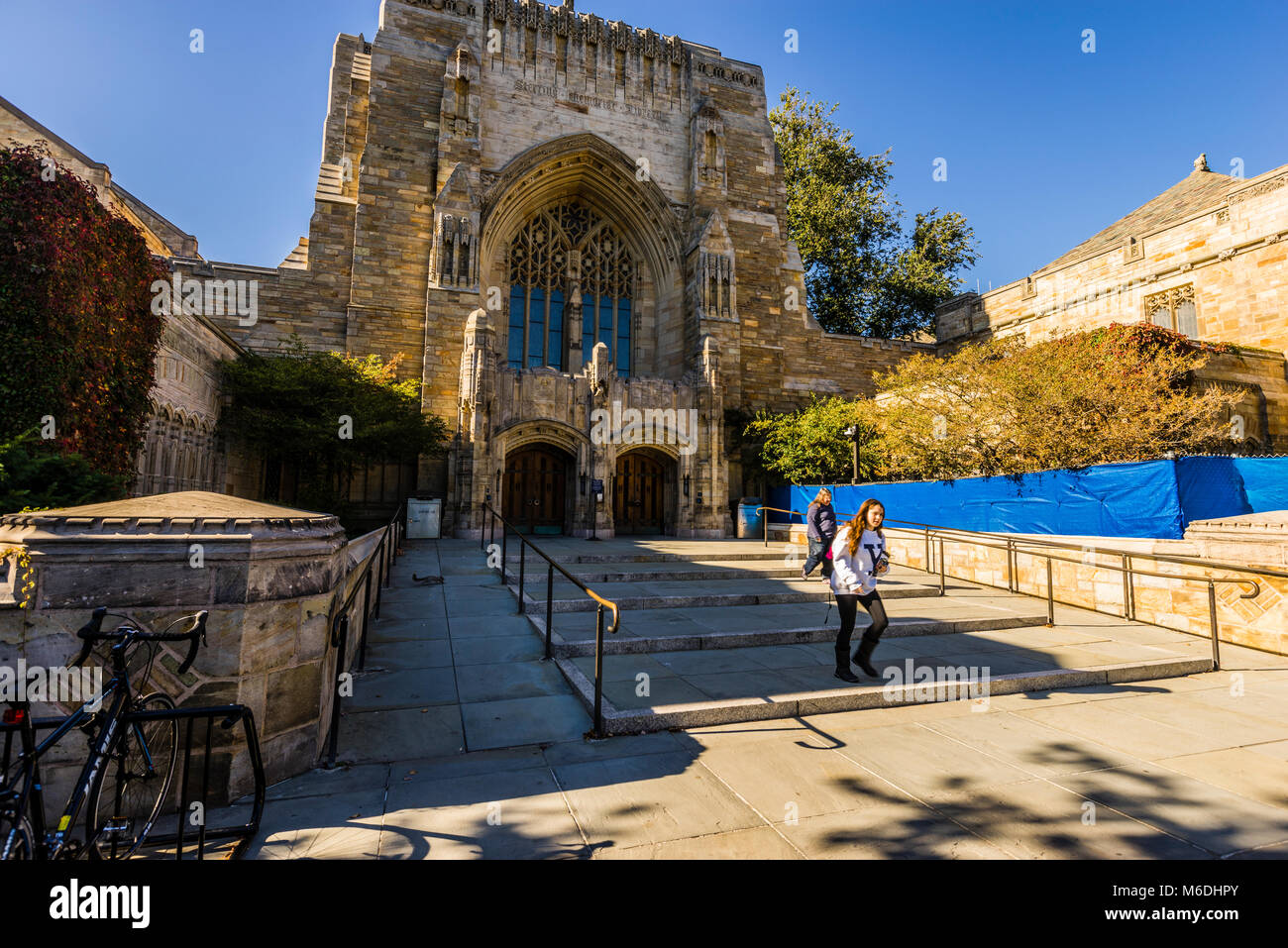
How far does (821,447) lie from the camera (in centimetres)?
1831

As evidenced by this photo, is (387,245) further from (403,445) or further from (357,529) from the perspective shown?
(357,529)

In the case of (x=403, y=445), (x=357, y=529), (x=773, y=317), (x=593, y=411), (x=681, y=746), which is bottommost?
(x=681, y=746)

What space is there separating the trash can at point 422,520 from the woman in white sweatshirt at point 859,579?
1234 centimetres

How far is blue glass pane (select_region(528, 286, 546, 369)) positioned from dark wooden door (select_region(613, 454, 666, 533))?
5.28 meters

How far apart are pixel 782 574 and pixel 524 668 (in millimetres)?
6306

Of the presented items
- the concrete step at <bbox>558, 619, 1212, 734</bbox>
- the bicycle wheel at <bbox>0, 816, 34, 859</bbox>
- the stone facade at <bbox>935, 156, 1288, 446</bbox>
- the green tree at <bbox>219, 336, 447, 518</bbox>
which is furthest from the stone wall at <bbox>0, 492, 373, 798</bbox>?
the stone facade at <bbox>935, 156, 1288, 446</bbox>

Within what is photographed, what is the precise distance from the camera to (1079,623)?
8117 mm

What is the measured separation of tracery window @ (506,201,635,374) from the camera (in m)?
21.4

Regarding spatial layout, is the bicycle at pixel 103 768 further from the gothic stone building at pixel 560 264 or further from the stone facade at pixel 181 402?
the gothic stone building at pixel 560 264

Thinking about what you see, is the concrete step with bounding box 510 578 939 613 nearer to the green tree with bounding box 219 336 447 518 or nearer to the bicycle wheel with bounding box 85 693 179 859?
the bicycle wheel with bounding box 85 693 179 859

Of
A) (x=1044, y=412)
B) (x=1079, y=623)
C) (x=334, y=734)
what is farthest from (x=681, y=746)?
(x=1044, y=412)

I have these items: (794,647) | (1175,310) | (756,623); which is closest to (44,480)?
(756,623)

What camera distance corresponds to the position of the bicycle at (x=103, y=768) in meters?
2.10

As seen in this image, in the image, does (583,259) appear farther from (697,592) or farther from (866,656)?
(866,656)
